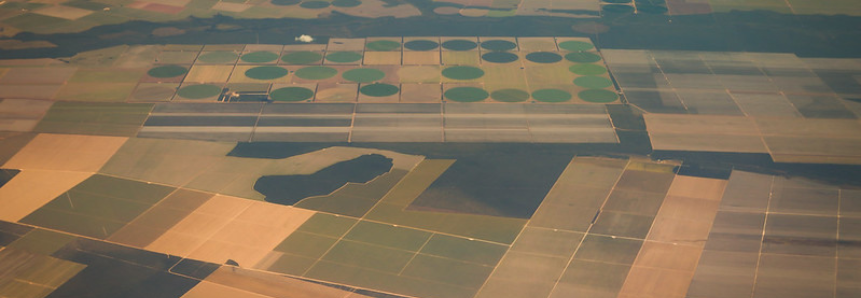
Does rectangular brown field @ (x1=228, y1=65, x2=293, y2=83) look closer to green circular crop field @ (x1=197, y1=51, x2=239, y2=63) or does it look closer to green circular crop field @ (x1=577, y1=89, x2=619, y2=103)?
green circular crop field @ (x1=197, y1=51, x2=239, y2=63)

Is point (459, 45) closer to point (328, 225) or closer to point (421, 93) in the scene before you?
point (421, 93)

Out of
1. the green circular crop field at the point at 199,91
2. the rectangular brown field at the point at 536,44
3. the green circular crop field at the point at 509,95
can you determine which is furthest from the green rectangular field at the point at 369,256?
the rectangular brown field at the point at 536,44

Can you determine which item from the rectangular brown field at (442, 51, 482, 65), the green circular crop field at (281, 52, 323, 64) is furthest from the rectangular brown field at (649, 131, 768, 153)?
the green circular crop field at (281, 52, 323, 64)

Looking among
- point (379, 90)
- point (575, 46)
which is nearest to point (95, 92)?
point (379, 90)

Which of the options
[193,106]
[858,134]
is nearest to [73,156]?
[193,106]

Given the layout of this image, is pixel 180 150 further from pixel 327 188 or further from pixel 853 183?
pixel 853 183

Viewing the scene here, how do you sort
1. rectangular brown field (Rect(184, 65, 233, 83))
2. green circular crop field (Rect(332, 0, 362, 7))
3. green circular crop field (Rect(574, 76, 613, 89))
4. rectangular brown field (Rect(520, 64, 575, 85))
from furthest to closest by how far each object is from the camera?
1. green circular crop field (Rect(332, 0, 362, 7))
2. rectangular brown field (Rect(520, 64, 575, 85))
3. rectangular brown field (Rect(184, 65, 233, 83))
4. green circular crop field (Rect(574, 76, 613, 89))
